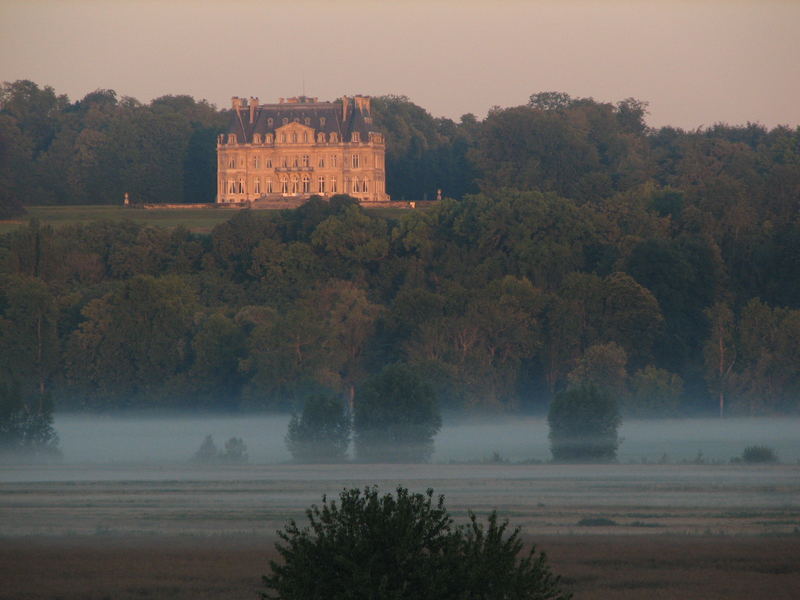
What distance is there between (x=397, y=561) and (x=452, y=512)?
59.6 ft

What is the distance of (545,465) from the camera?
51.8m

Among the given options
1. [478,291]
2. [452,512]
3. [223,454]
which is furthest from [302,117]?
[452,512]

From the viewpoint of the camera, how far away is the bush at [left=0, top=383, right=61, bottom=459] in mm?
56531

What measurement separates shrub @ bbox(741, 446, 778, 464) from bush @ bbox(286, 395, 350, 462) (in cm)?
1341

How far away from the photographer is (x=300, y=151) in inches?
5399

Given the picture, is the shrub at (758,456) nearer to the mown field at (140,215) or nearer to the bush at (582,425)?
the bush at (582,425)

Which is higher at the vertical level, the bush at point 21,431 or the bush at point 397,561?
the bush at point 397,561

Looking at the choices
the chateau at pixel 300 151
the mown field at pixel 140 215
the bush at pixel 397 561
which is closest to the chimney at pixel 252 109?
the chateau at pixel 300 151

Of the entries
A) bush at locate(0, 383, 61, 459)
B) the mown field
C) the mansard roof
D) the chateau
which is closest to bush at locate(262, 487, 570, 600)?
bush at locate(0, 383, 61, 459)

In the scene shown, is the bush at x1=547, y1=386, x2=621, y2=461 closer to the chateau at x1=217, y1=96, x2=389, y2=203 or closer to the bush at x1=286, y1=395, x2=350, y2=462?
the bush at x1=286, y1=395, x2=350, y2=462

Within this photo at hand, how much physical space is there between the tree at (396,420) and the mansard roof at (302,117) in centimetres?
7907

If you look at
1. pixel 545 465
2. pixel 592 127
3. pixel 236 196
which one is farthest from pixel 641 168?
pixel 545 465

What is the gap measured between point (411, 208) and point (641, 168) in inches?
615

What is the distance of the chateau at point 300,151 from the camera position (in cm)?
13262
